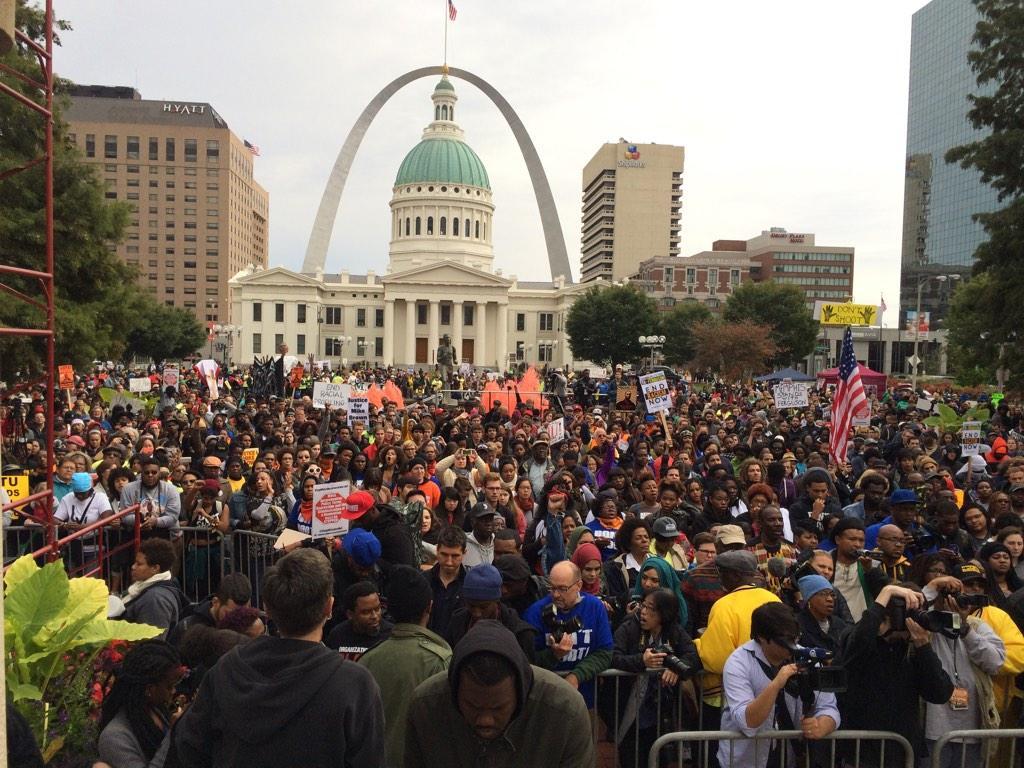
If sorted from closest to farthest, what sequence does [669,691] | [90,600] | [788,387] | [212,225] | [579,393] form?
1. [90,600]
2. [669,691]
3. [788,387]
4. [579,393]
5. [212,225]

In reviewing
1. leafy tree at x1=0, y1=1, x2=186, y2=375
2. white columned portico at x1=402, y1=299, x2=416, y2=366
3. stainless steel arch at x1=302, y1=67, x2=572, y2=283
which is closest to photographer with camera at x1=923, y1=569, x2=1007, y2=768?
leafy tree at x1=0, y1=1, x2=186, y2=375

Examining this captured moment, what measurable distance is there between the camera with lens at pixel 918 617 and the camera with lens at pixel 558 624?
4.89 feet

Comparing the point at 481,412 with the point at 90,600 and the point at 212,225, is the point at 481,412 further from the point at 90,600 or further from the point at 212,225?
the point at 212,225

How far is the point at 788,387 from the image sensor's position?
61.0 feet

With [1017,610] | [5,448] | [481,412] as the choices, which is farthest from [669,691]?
[481,412]

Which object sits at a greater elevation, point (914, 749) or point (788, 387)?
point (788, 387)

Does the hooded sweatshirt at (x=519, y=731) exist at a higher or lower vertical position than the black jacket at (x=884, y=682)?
higher

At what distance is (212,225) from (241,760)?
13145 cm

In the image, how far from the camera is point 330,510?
24.1ft

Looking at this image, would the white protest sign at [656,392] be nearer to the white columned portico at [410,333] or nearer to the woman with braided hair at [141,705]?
the woman with braided hair at [141,705]

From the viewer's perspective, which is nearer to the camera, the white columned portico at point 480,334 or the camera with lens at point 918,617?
the camera with lens at point 918,617

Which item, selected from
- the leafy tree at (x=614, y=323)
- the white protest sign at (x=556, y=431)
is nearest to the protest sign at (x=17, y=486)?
the white protest sign at (x=556, y=431)

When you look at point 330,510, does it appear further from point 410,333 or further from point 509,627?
point 410,333

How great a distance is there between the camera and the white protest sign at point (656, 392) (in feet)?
49.4
